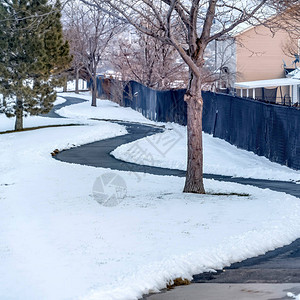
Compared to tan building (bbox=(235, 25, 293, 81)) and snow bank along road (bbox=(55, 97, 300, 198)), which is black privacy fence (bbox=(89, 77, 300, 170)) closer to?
snow bank along road (bbox=(55, 97, 300, 198))

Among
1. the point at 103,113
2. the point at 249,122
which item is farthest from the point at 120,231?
the point at 103,113

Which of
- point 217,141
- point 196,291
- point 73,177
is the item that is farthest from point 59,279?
point 217,141

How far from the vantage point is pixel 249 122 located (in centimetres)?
2412

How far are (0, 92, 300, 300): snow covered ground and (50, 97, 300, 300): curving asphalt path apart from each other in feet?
0.80

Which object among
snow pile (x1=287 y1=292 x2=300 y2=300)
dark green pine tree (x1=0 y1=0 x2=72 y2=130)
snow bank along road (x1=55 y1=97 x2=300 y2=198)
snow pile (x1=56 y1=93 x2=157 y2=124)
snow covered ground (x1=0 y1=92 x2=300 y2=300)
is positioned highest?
dark green pine tree (x1=0 y1=0 x2=72 y2=130)

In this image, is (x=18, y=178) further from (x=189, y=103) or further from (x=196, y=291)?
(x=196, y=291)

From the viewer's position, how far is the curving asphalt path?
25.8 feet

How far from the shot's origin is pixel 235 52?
48.6m

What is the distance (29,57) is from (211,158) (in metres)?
14.4

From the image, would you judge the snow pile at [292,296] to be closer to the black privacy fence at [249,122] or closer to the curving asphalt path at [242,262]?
the curving asphalt path at [242,262]

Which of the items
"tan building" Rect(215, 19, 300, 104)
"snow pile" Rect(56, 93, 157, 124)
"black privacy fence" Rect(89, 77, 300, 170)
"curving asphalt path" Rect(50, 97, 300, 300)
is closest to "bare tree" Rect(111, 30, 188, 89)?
"snow pile" Rect(56, 93, 157, 124)

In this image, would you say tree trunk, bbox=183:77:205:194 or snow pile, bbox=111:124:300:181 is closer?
tree trunk, bbox=183:77:205:194

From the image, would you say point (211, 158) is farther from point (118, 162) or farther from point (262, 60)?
point (262, 60)

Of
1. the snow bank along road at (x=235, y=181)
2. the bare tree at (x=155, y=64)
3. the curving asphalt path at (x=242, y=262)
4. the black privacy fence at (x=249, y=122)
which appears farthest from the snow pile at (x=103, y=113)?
the curving asphalt path at (x=242, y=262)
